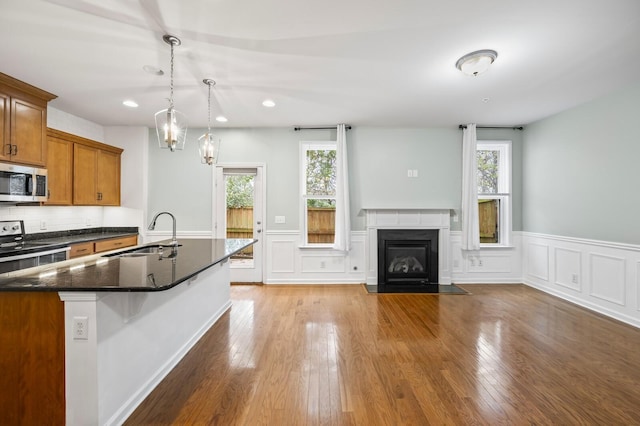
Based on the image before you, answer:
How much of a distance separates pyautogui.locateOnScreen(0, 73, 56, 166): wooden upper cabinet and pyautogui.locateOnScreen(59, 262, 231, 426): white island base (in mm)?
2629

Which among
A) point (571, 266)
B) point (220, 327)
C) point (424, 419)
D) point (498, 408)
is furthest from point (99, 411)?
point (571, 266)

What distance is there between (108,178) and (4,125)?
1.54m

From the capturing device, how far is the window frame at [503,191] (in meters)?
4.89

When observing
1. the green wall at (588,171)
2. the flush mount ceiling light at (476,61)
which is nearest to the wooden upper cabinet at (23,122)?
the flush mount ceiling light at (476,61)

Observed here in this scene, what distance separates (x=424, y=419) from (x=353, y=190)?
11.7 feet

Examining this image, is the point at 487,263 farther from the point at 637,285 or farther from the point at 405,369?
the point at 405,369

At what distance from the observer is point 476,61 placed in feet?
8.51

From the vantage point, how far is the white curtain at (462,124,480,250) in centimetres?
470

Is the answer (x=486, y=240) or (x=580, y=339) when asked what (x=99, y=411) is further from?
(x=486, y=240)

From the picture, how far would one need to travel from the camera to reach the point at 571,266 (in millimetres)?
3949

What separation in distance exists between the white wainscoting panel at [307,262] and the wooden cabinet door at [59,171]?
2.81 meters

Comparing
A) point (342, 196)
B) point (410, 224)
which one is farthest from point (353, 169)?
point (410, 224)

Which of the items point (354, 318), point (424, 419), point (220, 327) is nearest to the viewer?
point (424, 419)

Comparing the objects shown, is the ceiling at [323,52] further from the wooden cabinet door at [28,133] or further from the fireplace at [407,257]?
the fireplace at [407,257]
